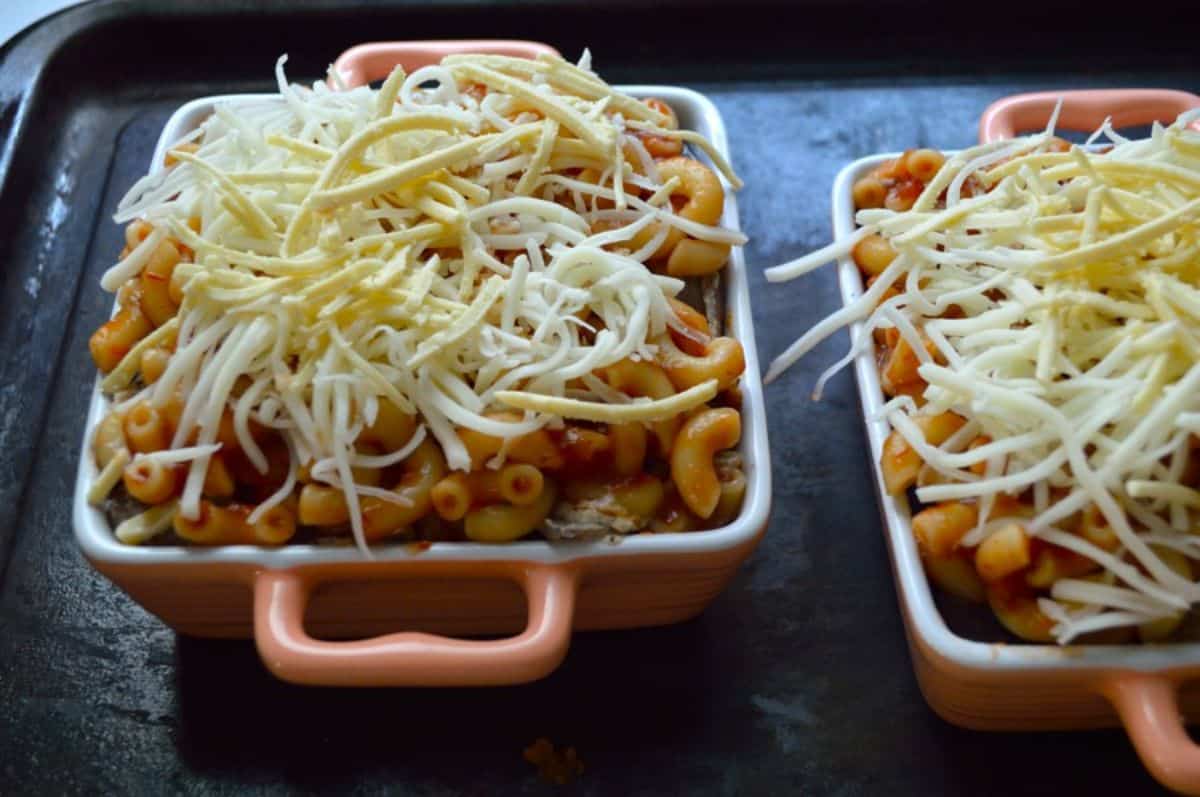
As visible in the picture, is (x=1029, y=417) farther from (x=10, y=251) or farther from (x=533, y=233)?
(x=10, y=251)

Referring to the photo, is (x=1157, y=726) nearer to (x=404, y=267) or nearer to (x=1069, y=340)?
(x=1069, y=340)

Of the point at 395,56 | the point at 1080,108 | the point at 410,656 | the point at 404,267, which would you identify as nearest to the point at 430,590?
the point at 410,656

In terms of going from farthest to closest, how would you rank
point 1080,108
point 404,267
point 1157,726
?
point 1080,108
point 404,267
point 1157,726

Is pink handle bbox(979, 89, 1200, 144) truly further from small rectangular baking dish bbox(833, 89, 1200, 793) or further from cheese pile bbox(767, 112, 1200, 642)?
small rectangular baking dish bbox(833, 89, 1200, 793)

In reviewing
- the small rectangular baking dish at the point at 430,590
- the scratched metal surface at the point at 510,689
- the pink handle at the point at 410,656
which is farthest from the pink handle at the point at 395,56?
the pink handle at the point at 410,656

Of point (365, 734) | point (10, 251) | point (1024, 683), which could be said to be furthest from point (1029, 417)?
point (10, 251)

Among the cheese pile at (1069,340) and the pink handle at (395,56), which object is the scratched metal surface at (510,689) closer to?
the cheese pile at (1069,340)
